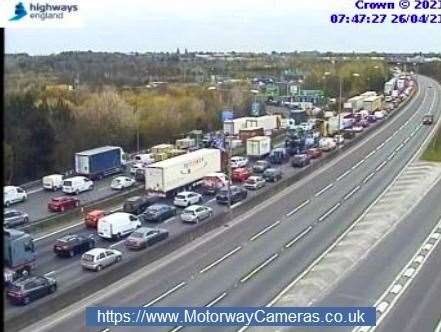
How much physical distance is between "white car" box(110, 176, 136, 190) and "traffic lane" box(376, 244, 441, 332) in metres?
1.58

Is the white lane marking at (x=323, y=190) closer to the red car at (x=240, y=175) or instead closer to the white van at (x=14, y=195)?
the red car at (x=240, y=175)

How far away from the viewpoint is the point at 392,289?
2652 mm

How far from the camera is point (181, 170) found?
3.51 metres

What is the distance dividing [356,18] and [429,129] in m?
1.38

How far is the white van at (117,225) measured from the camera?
10.2ft

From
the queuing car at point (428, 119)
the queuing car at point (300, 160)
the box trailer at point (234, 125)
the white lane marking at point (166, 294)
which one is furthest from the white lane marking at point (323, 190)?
the white lane marking at point (166, 294)

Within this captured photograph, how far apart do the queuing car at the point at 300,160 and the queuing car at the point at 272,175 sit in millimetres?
95

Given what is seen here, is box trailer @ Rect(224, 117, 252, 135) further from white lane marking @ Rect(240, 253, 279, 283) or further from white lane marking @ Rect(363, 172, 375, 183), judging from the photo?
white lane marking @ Rect(240, 253, 279, 283)

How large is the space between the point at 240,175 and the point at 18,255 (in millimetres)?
1252

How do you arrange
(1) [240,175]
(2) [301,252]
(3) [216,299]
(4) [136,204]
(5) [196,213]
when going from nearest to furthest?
(3) [216,299]
(2) [301,252]
(5) [196,213]
(4) [136,204]
(1) [240,175]

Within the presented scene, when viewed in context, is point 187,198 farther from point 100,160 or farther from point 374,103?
point 374,103

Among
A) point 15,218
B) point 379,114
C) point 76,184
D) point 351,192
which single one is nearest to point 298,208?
point 351,192

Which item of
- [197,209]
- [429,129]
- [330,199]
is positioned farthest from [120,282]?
[429,129]

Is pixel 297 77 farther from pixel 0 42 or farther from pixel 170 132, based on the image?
pixel 0 42
